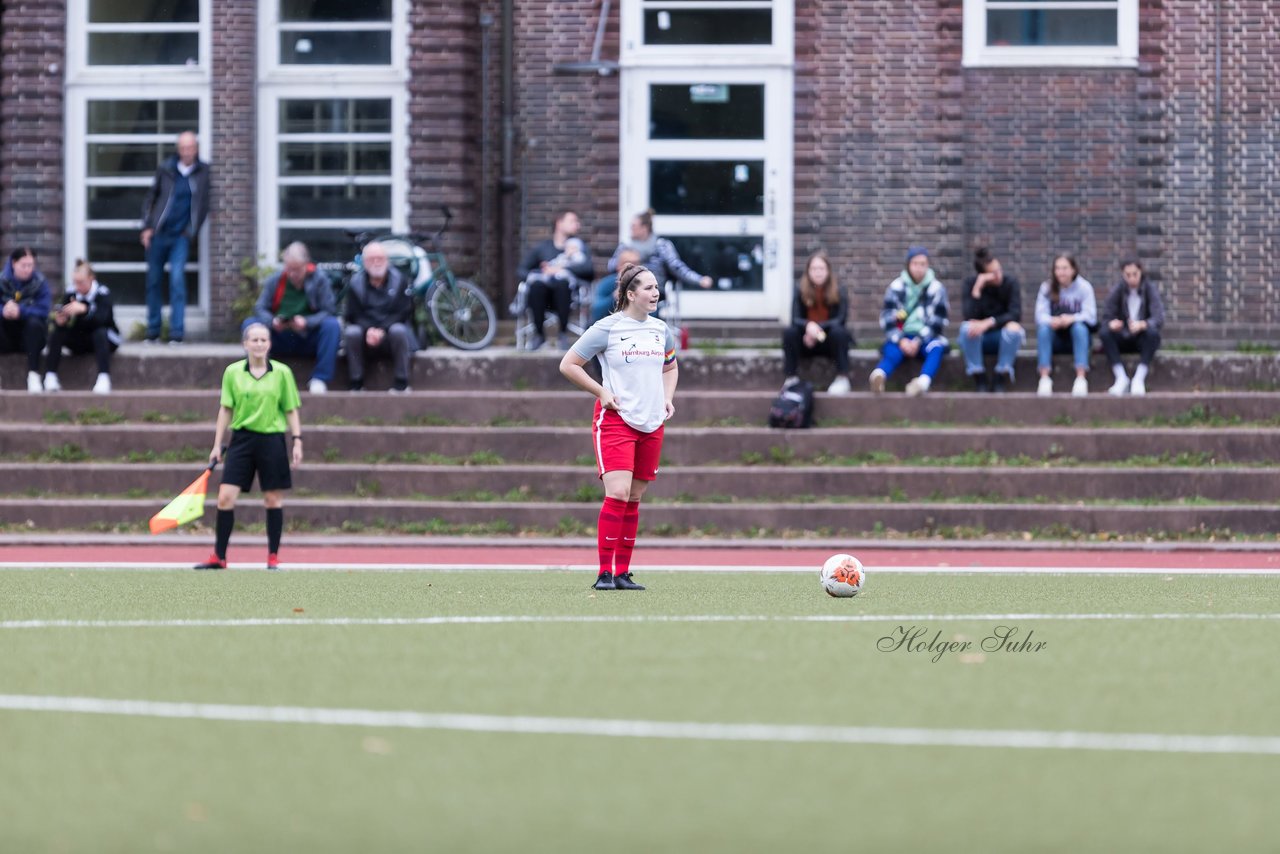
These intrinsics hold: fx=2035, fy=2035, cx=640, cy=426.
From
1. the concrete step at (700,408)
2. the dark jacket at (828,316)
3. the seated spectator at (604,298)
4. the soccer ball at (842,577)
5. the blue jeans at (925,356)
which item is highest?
the seated spectator at (604,298)

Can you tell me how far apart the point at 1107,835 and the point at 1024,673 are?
2710 millimetres

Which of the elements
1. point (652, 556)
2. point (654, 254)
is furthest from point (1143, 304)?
point (652, 556)

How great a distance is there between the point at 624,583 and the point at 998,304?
8484 mm

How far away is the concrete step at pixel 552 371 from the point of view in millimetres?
19406

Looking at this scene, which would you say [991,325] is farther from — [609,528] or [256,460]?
[609,528]

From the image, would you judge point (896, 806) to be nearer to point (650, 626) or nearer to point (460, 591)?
point (650, 626)

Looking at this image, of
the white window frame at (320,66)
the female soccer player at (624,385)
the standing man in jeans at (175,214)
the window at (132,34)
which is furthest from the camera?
the window at (132,34)

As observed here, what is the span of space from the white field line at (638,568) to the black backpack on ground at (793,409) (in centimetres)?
406

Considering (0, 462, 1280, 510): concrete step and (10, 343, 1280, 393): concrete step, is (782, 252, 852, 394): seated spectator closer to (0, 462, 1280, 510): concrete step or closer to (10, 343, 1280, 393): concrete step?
(10, 343, 1280, 393): concrete step

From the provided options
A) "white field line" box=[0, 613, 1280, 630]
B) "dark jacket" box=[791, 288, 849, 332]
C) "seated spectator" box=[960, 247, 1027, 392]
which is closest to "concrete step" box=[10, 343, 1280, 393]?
"seated spectator" box=[960, 247, 1027, 392]

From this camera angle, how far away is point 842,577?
10820mm

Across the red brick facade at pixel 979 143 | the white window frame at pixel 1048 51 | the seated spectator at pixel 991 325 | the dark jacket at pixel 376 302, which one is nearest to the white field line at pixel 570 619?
the seated spectator at pixel 991 325

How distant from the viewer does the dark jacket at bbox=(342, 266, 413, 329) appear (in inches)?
763

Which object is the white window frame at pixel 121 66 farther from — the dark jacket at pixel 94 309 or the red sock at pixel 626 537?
the red sock at pixel 626 537
